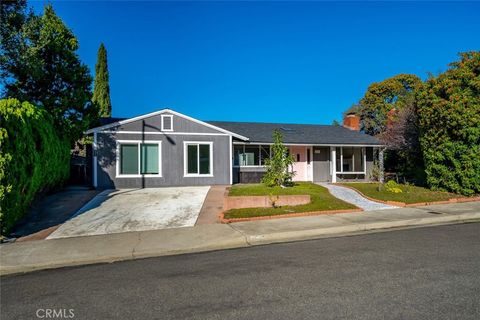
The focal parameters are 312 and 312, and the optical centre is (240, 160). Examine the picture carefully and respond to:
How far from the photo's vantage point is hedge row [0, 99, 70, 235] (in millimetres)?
7875

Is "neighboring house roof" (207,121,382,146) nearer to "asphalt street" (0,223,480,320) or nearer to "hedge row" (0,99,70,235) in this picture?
"hedge row" (0,99,70,235)

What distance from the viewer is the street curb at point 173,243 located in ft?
21.0

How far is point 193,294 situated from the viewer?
14.3 feet

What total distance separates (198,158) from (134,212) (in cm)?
629

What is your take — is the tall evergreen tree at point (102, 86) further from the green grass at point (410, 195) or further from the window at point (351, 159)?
the green grass at point (410, 195)

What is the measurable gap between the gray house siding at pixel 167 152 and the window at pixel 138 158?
8.2 inches

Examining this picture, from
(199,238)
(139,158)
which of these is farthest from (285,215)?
(139,158)

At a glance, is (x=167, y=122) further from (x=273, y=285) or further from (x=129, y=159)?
(x=273, y=285)

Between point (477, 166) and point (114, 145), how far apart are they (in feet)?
56.0

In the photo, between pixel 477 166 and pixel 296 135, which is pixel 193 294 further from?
pixel 296 135

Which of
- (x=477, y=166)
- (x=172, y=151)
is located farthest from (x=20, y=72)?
(x=477, y=166)

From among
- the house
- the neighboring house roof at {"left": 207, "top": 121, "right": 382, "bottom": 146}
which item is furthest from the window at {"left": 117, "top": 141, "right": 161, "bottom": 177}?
the neighboring house roof at {"left": 207, "top": 121, "right": 382, "bottom": 146}

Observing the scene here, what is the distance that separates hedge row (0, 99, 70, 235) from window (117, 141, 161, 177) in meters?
4.54

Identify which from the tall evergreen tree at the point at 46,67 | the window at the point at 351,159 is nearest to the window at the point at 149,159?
the tall evergreen tree at the point at 46,67
